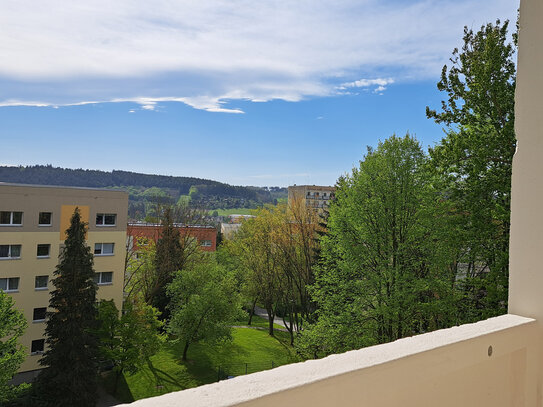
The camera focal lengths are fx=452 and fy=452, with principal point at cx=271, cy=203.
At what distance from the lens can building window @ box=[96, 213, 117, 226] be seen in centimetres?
2808

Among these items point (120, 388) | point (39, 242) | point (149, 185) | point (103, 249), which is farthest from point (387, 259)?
point (149, 185)

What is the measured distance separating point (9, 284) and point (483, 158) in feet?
79.0

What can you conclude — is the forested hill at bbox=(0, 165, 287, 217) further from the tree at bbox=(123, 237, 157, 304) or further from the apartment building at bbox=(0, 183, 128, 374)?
the apartment building at bbox=(0, 183, 128, 374)

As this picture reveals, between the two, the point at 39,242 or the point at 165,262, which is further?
the point at 165,262

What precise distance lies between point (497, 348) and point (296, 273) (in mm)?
26668

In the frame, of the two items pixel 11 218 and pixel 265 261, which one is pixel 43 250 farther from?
pixel 265 261

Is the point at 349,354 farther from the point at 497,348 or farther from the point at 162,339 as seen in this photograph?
the point at 162,339

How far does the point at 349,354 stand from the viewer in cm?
119

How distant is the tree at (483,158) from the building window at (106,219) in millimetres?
21737

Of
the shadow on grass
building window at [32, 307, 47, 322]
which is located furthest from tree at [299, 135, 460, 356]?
building window at [32, 307, 47, 322]

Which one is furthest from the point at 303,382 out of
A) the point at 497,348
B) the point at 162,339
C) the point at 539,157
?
the point at 162,339

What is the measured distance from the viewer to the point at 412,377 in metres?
1.24

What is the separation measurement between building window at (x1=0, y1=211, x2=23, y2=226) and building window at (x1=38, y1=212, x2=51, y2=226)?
988 mm

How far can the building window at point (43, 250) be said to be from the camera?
2556cm
